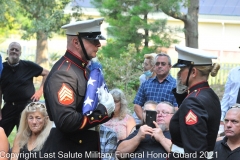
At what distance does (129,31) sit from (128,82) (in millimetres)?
2498

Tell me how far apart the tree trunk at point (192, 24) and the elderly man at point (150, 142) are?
8781 millimetres

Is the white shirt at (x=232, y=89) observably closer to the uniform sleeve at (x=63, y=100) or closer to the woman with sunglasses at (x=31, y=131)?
the woman with sunglasses at (x=31, y=131)

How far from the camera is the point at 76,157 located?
4016 millimetres

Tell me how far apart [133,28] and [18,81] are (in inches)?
204

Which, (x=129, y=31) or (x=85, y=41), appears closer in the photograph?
(x=85, y=41)

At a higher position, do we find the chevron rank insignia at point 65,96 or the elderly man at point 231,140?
the chevron rank insignia at point 65,96

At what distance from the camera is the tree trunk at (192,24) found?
14.3 metres

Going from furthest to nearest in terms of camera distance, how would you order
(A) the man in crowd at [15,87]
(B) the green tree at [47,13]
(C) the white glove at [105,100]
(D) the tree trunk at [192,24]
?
(D) the tree trunk at [192,24] < (B) the green tree at [47,13] < (A) the man in crowd at [15,87] < (C) the white glove at [105,100]

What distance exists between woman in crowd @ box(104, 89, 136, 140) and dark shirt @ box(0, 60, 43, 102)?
192 centimetres

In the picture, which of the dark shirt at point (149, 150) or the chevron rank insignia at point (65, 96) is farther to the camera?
the dark shirt at point (149, 150)

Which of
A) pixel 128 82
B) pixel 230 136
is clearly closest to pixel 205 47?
pixel 128 82

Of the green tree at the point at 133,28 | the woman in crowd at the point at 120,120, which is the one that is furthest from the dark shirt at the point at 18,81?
the green tree at the point at 133,28

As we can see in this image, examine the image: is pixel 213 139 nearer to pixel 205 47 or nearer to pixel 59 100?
pixel 59 100

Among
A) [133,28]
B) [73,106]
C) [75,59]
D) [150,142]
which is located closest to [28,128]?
[150,142]
